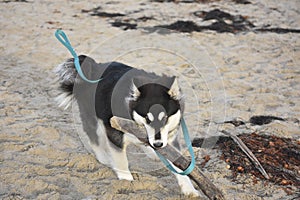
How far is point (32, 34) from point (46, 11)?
6.38 feet

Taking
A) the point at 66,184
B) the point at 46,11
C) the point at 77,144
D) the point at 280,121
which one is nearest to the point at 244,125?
the point at 280,121

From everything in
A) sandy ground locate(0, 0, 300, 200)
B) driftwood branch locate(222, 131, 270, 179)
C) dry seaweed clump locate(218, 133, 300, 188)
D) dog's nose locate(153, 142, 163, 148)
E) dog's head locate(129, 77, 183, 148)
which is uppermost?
dog's head locate(129, 77, 183, 148)

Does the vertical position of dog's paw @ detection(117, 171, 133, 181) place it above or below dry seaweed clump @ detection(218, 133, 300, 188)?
below

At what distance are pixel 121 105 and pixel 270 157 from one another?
64.9 inches

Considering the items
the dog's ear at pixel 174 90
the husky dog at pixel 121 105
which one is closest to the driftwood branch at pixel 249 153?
the husky dog at pixel 121 105

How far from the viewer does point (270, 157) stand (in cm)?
372

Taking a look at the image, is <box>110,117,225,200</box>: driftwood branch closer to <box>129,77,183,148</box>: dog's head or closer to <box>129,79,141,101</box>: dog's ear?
<box>129,77,183,148</box>: dog's head

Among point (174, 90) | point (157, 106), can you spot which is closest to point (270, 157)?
point (174, 90)

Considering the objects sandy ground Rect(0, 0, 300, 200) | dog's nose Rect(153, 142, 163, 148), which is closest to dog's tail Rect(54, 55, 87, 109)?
sandy ground Rect(0, 0, 300, 200)

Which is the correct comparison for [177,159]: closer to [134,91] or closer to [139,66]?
[134,91]

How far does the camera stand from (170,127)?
9.95 ft

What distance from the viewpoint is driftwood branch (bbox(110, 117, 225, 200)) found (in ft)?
9.26

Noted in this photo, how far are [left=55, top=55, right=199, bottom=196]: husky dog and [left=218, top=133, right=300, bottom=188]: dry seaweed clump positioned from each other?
646mm

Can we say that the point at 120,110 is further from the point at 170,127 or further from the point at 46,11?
the point at 46,11
